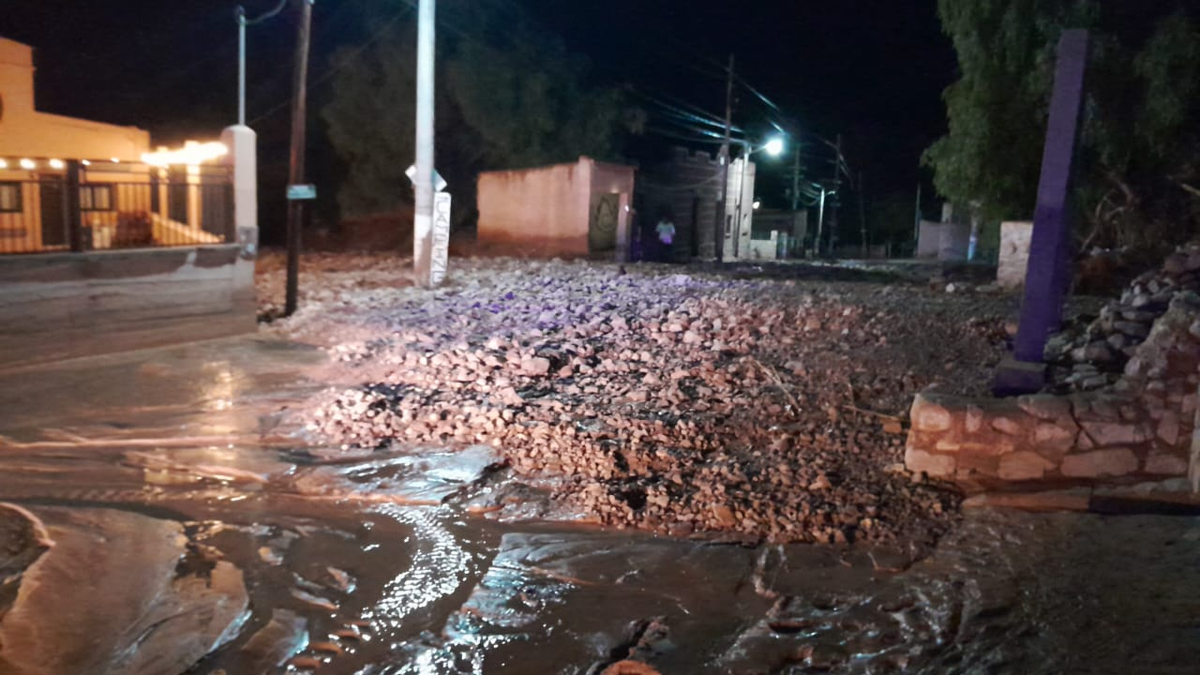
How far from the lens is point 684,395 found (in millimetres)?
8000

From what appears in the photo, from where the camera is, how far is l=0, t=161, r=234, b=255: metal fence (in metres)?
9.88

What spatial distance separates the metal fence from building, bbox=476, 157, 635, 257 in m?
12.1

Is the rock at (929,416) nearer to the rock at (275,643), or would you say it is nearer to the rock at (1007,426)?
the rock at (1007,426)

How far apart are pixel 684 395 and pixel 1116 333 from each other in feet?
13.4

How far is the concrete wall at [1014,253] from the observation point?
563 inches

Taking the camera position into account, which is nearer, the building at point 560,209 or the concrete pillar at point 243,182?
the concrete pillar at point 243,182

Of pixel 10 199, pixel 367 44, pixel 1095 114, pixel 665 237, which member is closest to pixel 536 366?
pixel 10 199

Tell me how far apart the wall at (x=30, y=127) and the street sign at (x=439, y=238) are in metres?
6.85

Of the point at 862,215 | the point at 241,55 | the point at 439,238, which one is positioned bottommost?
the point at 439,238

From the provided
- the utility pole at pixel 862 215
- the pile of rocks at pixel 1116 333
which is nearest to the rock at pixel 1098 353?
the pile of rocks at pixel 1116 333

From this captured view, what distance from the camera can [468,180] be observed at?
31.1 meters

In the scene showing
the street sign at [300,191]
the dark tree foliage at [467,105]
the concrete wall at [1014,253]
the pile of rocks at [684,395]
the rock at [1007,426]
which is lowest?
the pile of rocks at [684,395]

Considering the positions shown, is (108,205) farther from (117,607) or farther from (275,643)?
(275,643)

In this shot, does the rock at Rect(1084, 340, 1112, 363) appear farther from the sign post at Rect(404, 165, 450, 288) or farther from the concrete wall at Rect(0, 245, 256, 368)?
the sign post at Rect(404, 165, 450, 288)
